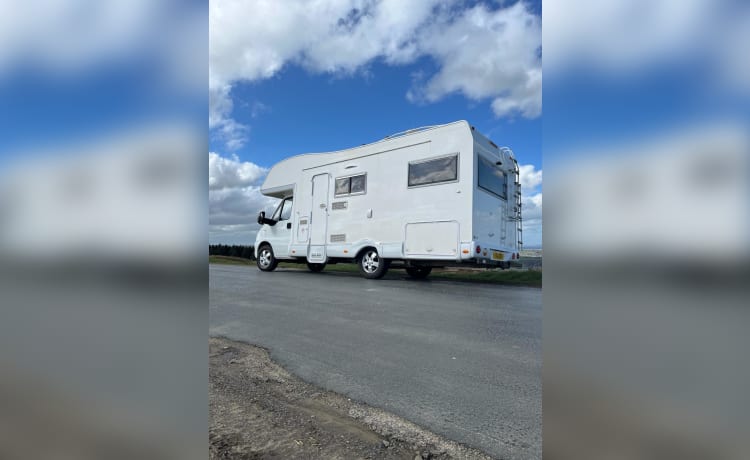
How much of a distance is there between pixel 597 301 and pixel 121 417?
808 mm

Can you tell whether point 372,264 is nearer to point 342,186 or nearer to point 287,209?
point 342,186

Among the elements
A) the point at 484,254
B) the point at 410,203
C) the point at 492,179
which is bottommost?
the point at 484,254

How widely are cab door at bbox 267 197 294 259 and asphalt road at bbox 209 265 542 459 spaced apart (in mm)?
4815

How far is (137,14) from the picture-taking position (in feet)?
2.46

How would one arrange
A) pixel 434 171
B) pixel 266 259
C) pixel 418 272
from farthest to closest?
1. pixel 266 259
2. pixel 418 272
3. pixel 434 171

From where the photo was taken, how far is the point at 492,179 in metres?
8.43

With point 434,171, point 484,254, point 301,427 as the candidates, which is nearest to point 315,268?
point 434,171

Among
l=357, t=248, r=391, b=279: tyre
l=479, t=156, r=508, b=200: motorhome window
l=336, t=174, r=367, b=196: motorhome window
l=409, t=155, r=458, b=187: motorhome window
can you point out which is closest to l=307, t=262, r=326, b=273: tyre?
l=357, t=248, r=391, b=279: tyre

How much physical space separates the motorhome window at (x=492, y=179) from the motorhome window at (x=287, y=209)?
5.46 m

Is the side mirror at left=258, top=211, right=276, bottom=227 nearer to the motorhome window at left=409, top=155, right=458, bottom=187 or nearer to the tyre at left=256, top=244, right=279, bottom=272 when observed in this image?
the tyre at left=256, top=244, right=279, bottom=272

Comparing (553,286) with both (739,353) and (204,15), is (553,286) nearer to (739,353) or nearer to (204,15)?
(739,353)

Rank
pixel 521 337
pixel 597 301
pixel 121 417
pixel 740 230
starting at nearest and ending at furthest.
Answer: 1. pixel 740 230
2. pixel 597 301
3. pixel 121 417
4. pixel 521 337

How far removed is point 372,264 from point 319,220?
1.98 metres

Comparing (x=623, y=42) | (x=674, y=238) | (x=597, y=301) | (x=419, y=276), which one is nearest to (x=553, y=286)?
(x=597, y=301)
